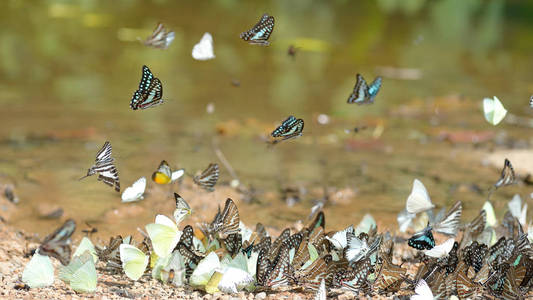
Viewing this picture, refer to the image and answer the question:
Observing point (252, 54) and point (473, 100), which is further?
point (252, 54)

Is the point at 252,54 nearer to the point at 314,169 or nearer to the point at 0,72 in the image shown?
the point at 0,72

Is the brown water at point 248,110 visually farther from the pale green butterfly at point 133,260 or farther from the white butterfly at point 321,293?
the white butterfly at point 321,293

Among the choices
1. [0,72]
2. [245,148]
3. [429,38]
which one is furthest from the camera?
[429,38]

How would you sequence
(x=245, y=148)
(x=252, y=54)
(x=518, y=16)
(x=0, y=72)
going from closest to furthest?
(x=245, y=148)
(x=0, y=72)
(x=252, y=54)
(x=518, y=16)

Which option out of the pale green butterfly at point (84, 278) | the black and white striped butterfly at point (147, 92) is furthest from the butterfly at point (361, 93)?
the pale green butterfly at point (84, 278)

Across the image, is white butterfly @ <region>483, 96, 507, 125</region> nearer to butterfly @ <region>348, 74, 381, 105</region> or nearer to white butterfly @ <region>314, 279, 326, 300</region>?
butterfly @ <region>348, 74, 381, 105</region>

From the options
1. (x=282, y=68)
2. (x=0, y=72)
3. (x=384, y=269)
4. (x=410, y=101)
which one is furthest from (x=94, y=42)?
(x=384, y=269)

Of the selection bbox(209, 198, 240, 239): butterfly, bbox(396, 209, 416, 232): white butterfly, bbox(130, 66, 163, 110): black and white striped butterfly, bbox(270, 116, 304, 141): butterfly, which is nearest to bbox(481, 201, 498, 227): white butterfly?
bbox(396, 209, 416, 232): white butterfly
